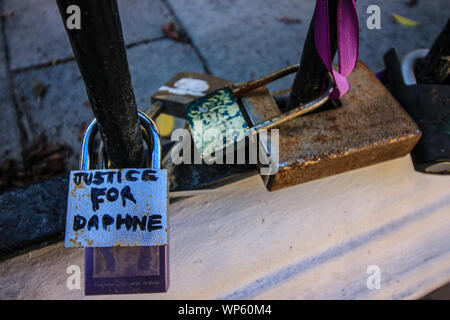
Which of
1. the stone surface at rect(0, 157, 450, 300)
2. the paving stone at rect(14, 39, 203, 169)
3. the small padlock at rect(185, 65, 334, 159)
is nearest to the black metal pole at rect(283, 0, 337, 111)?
the small padlock at rect(185, 65, 334, 159)

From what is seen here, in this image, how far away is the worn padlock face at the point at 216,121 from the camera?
789 millimetres

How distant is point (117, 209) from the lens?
0.63 m

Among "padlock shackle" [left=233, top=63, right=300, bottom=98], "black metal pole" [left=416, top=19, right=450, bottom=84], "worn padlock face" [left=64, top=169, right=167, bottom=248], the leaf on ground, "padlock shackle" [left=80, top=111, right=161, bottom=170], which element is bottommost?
"worn padlock face" [left=64, top=169, right=167, bottom=248]

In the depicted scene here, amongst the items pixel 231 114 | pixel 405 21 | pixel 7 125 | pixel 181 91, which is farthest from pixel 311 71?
pixel 405 21

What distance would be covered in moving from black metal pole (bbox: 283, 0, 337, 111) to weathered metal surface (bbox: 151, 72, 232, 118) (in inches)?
7.6

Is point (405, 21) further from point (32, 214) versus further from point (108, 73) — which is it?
point (32, 214)

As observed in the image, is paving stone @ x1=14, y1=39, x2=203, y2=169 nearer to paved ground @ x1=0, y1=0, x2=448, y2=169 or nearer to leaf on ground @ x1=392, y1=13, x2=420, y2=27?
paved ground @ x1=0, y1=0, x2=448, y2=169

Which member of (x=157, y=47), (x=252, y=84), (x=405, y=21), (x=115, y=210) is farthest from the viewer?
(x=405, y=21)

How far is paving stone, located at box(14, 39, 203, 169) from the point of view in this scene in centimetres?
130

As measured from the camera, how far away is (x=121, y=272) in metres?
0.73

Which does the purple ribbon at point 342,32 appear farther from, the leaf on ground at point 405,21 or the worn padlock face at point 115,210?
the leaf on ground at point 405,21

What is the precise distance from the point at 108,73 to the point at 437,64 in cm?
99

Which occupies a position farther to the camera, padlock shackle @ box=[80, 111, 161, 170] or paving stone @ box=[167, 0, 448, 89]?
paving stone @ box=[167, 0, 448, 89]

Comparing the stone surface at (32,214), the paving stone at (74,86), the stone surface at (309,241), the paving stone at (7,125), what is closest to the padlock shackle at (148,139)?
the stone surface at (32,214)
